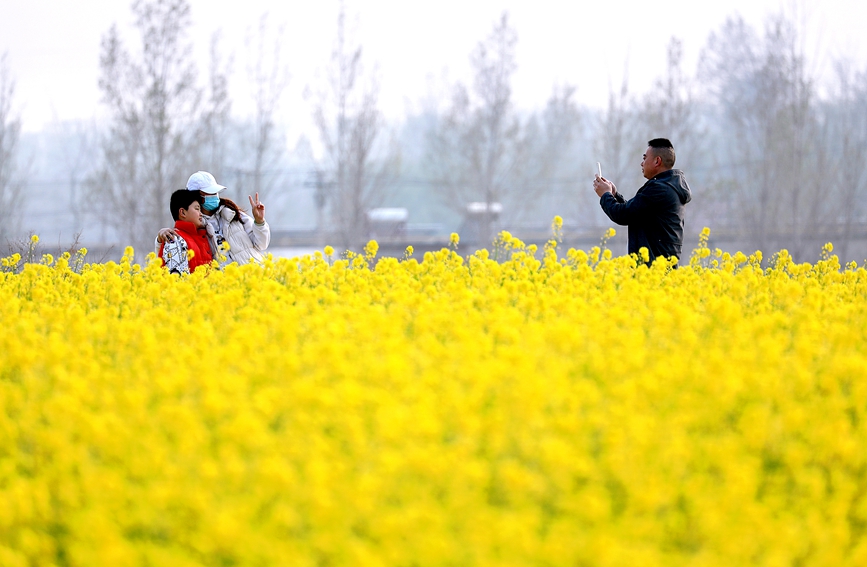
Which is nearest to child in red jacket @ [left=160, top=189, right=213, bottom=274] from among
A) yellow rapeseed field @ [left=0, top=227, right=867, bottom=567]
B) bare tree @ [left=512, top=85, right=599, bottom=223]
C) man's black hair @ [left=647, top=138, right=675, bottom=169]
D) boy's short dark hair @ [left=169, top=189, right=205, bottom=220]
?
boy's short dark hair @ [left=169, top=189, right=205, bottom=220]

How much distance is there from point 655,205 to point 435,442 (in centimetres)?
428

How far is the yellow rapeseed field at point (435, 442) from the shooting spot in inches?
89.7

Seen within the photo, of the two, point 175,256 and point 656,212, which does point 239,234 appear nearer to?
point 175,256

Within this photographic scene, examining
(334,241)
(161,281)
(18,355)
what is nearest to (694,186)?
(334,241)

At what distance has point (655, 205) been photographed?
6.46m

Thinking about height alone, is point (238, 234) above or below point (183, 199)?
below

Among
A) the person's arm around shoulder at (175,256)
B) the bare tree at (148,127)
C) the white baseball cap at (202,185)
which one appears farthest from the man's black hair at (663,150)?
the bare tree at (148,127)

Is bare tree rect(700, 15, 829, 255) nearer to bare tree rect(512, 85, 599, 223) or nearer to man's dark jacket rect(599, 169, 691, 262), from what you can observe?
bare tree rect(512, 85, 599, 223)

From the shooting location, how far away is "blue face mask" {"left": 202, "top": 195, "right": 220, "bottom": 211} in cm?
636

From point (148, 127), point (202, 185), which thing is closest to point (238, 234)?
point (202, 185)

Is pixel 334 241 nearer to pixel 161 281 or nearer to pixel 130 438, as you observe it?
pixel 161 281

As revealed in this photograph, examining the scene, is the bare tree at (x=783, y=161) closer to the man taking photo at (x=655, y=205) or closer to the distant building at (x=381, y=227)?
the distant building at (x=381, y=227)

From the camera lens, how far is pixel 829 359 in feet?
11.8

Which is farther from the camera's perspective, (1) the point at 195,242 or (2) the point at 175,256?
(1) the point at 195,242
